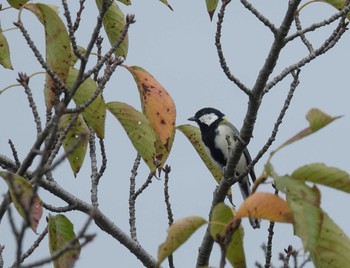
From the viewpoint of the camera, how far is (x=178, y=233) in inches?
85.1

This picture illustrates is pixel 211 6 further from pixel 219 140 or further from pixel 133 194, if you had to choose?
pixel 219 140

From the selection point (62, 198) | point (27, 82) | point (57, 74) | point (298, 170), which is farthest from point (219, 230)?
point (62, 198)

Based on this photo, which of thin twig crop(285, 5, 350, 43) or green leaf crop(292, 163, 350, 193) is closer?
green leaf crop(292, 163, 350, 193)

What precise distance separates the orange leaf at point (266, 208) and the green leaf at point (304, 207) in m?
0.07

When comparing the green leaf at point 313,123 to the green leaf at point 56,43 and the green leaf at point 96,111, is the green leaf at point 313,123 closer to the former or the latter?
the green leaf at point 56,43

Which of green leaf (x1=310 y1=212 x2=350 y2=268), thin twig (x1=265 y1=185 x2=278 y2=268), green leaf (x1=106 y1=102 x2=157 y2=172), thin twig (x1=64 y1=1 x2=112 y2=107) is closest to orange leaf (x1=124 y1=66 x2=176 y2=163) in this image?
green leaf (x1=106 y1=102 x2=157 y2=172)

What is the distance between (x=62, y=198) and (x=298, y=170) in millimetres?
1863

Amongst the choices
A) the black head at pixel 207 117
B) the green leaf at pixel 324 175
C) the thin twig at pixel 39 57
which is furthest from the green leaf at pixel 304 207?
the black head at pixel 207 117

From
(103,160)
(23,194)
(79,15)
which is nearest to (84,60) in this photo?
(23,194)

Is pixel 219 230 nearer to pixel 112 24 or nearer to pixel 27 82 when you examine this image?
pixel 27 82

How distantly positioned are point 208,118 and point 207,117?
0.16 feet

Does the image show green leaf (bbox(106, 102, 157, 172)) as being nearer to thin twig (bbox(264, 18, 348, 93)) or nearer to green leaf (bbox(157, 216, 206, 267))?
thin twig (bbox(264, 18, 348, 93))

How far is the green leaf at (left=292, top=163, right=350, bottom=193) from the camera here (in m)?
2.10

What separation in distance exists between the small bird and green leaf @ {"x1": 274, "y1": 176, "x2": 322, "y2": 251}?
218 inches
